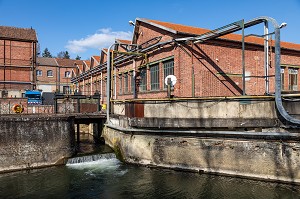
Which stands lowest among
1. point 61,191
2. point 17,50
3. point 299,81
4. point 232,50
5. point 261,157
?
point 61,191

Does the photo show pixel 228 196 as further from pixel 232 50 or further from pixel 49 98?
pixel 49 98

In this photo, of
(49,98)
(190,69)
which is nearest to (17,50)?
(49,98)

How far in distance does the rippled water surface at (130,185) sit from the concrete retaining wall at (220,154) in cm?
41

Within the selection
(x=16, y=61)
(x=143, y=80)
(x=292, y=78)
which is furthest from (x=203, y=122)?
(x=16, y=61)

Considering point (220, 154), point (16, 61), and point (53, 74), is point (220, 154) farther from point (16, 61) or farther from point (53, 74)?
point (53, 74)

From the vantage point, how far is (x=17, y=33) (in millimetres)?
37594

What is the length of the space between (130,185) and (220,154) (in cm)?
406

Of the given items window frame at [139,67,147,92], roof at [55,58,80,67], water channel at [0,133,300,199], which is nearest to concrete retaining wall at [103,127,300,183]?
water channel at [0,133,300,199]

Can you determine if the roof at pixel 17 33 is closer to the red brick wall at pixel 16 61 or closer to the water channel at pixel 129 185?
the red brick wall at pixel 16 61

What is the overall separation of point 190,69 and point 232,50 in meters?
3.89

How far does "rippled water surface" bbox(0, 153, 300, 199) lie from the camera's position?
29.6 feet

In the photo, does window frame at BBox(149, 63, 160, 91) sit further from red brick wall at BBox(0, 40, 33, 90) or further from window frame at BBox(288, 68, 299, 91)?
red brick wall at BBox(0, 40, 33, 90)

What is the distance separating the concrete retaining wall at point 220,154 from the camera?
963 cm

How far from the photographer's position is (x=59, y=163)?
1345 centimetres
